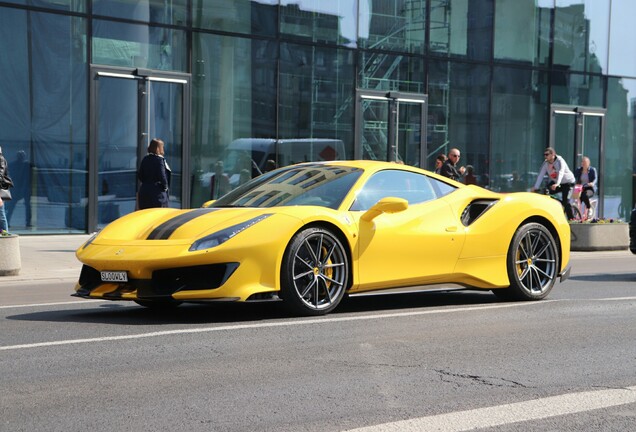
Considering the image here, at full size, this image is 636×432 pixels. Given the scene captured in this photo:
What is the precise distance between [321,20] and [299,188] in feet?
50.6

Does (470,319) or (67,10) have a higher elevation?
(67,10)

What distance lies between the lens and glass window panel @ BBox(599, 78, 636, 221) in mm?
30328

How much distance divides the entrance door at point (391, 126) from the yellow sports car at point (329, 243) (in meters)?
14.4

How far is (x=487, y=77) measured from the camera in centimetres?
2762

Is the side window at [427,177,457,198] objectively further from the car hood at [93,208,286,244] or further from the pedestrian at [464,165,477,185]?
the pedestrian at [464,165,477,185]

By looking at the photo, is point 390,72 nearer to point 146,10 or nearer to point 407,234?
point 146,10

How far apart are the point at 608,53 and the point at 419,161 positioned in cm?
715

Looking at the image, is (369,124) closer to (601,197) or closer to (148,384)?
(601,197)

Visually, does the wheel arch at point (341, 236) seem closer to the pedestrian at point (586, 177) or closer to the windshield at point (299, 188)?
the windshield at point (299, 188)

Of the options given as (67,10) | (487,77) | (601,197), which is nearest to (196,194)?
(67,10)

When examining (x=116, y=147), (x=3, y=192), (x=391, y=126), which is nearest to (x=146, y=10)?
(x=116, y=147)

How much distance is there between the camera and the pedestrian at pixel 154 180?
53.8ft

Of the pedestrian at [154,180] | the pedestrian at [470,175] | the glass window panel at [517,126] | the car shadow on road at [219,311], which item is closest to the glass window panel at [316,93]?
the pedestrian at [470,175]

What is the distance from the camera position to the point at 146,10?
859 inches
